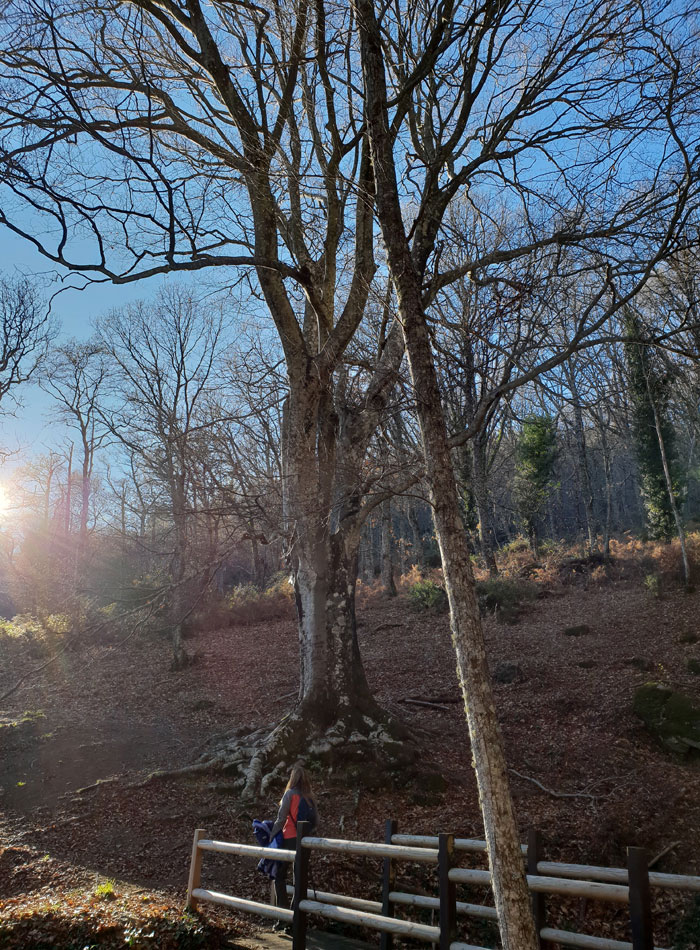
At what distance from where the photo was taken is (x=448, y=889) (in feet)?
15.3

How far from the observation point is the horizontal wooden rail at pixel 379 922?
4688 mm

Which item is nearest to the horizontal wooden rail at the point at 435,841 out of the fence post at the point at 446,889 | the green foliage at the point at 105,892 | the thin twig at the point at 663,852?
the fence post at the point at 446,889

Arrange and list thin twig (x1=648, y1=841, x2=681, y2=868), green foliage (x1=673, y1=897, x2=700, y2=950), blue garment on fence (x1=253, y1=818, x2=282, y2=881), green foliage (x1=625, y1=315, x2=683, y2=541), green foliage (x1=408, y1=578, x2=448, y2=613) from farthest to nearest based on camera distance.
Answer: green foliage (x1=625, y1=315, x2=683, y2=541) < green foliage (x1=408, y1=578, x2=448, y2=613) < thin twig (x1=648, y1=841, x2=681, y2=868) < blue garment on fence (x1=253, y1=818, x2=282, y2=881) < green foliage (x1=673, y1=897, x2=700, y2=950)

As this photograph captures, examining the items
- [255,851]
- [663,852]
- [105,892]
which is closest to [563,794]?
[663,852]

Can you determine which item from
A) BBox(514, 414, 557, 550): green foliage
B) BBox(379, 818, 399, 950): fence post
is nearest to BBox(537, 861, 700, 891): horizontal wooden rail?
BBox(379, 818, 399, 950): fence post

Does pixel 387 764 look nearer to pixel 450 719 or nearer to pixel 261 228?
pixel 450 719

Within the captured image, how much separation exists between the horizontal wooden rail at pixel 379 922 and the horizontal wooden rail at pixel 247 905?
34cm

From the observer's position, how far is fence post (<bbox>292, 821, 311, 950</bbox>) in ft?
17.6

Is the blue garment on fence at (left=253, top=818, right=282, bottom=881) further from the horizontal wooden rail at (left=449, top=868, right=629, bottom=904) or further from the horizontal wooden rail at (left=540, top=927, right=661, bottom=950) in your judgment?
the horizontal wooden rail at (left=540, top=927, right=661, bottom=950)

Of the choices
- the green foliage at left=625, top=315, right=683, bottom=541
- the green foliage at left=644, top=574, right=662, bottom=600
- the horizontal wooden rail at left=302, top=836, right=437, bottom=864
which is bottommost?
the horizontal wooden rail at left=302, top=836, right=437, bottom=864

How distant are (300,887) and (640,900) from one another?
3144mm

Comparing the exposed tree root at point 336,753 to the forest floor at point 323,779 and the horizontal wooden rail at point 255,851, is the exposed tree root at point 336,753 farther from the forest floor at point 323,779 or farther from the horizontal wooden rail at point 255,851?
the horizontal wooden rail at point 255,851

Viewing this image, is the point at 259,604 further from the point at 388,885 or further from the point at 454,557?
the point at 454,557

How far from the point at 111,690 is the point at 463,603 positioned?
14.9m
